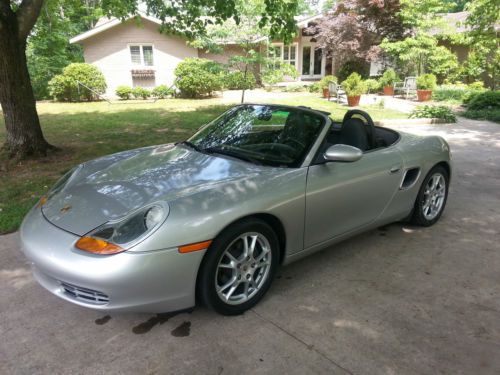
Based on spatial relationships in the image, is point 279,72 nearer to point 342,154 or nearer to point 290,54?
point 342,154

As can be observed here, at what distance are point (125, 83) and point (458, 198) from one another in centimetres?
1954

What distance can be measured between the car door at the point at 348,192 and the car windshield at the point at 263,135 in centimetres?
27

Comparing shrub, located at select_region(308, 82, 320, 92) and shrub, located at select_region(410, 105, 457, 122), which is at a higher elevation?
shrub, located at select_region(308, 82, 320, 92)

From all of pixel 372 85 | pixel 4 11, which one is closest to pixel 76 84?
pixel 4 11

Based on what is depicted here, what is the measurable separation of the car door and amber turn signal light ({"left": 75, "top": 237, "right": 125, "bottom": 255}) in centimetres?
141

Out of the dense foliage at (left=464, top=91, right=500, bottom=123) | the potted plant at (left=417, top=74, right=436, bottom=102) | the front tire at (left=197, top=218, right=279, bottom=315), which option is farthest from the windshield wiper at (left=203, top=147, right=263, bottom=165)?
the potted plant at (left=417, top=74, right=436, bottom=102)

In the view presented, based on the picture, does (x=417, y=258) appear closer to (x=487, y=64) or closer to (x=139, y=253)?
(x=139, y=253)

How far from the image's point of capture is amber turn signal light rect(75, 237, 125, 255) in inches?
90.5

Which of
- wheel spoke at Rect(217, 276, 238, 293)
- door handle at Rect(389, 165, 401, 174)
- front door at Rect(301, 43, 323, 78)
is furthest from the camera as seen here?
front door at Rect(301, 43, 323, 78)

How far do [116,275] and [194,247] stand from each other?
0.46 m

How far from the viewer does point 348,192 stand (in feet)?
10.7

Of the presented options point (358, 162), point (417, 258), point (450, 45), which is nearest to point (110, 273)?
point (358, 162)

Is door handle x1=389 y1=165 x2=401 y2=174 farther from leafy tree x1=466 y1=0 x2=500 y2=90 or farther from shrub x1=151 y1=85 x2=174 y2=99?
shrub x1=151 y1=85 x2=174 y2=99

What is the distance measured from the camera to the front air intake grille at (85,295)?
234cm
